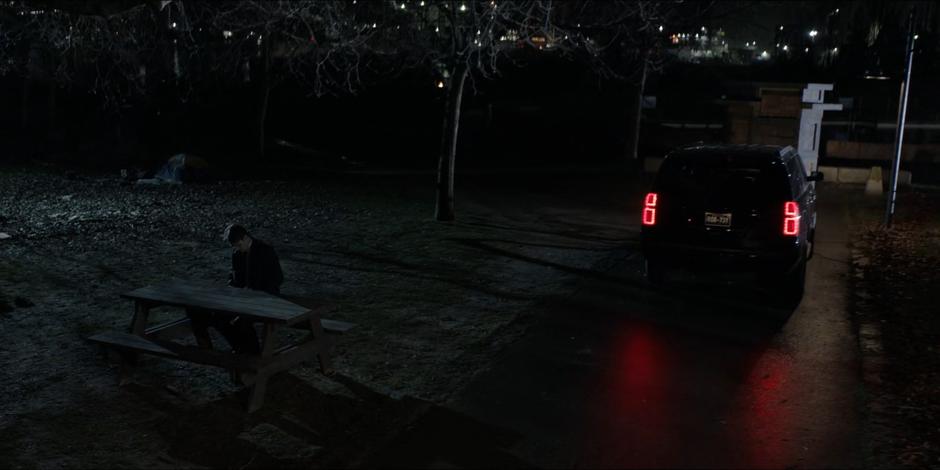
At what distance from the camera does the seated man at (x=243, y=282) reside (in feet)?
22.4

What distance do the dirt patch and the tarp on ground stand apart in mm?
15565

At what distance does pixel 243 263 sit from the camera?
24.0 ft

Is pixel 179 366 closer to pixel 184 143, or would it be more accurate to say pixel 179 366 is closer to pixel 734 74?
pixel 184 143

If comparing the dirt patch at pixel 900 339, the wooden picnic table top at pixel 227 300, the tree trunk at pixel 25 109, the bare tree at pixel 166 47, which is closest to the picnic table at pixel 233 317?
the wooden picnic table top at pixel 227 300

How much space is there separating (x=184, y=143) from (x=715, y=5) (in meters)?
18.8

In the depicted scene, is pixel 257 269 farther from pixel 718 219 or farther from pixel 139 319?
pixel 718 219

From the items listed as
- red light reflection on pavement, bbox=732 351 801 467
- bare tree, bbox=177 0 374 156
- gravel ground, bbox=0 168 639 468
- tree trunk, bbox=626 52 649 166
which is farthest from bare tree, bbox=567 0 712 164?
red light reflection on pavement, bbox=732 351 801 467

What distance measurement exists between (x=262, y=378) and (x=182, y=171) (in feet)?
53.9

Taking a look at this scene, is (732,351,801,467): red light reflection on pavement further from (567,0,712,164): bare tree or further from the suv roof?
(567,0,712,164): bare tree

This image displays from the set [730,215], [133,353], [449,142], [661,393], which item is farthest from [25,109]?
[661,393]

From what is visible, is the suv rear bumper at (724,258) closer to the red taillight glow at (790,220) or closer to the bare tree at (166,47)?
the red taillight glow at (790,220)

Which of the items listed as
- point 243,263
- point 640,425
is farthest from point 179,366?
point 640,425

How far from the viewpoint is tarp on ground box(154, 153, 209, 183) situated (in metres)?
21.2

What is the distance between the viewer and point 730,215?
9.88 meters
